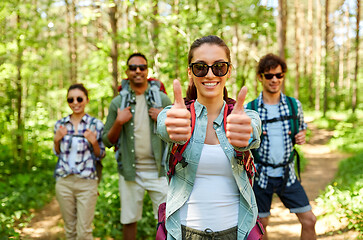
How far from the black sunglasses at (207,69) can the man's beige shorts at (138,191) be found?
2101 mm

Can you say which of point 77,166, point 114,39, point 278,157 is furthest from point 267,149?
point 114,39

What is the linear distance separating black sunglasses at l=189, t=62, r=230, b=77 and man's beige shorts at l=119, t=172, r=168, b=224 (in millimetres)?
2101

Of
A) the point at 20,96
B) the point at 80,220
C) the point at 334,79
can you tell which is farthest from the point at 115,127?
the point at 334,79

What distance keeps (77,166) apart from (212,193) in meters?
2.27

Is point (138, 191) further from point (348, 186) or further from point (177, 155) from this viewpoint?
point (348, 186)

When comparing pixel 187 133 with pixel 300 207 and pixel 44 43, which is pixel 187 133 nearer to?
pixel 300 207

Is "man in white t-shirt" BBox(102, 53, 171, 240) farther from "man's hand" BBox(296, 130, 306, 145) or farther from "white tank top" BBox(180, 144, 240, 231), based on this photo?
"white tank top" BBox(180, 144, 240, 231)

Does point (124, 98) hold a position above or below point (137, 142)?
above

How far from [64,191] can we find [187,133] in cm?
265

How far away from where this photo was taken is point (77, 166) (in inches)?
137

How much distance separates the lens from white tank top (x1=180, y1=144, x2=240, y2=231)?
1727 mm

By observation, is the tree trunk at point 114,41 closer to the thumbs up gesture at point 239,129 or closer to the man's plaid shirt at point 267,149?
the man's plaid shirt at point 267,149

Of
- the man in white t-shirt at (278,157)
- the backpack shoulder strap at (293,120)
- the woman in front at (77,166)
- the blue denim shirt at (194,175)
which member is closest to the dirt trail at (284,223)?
the woman in front at (77,166)

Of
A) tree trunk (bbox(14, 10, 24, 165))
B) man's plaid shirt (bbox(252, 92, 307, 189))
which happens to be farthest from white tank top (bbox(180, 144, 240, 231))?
tree trunk (bbox(14, 10, 24, 165))
